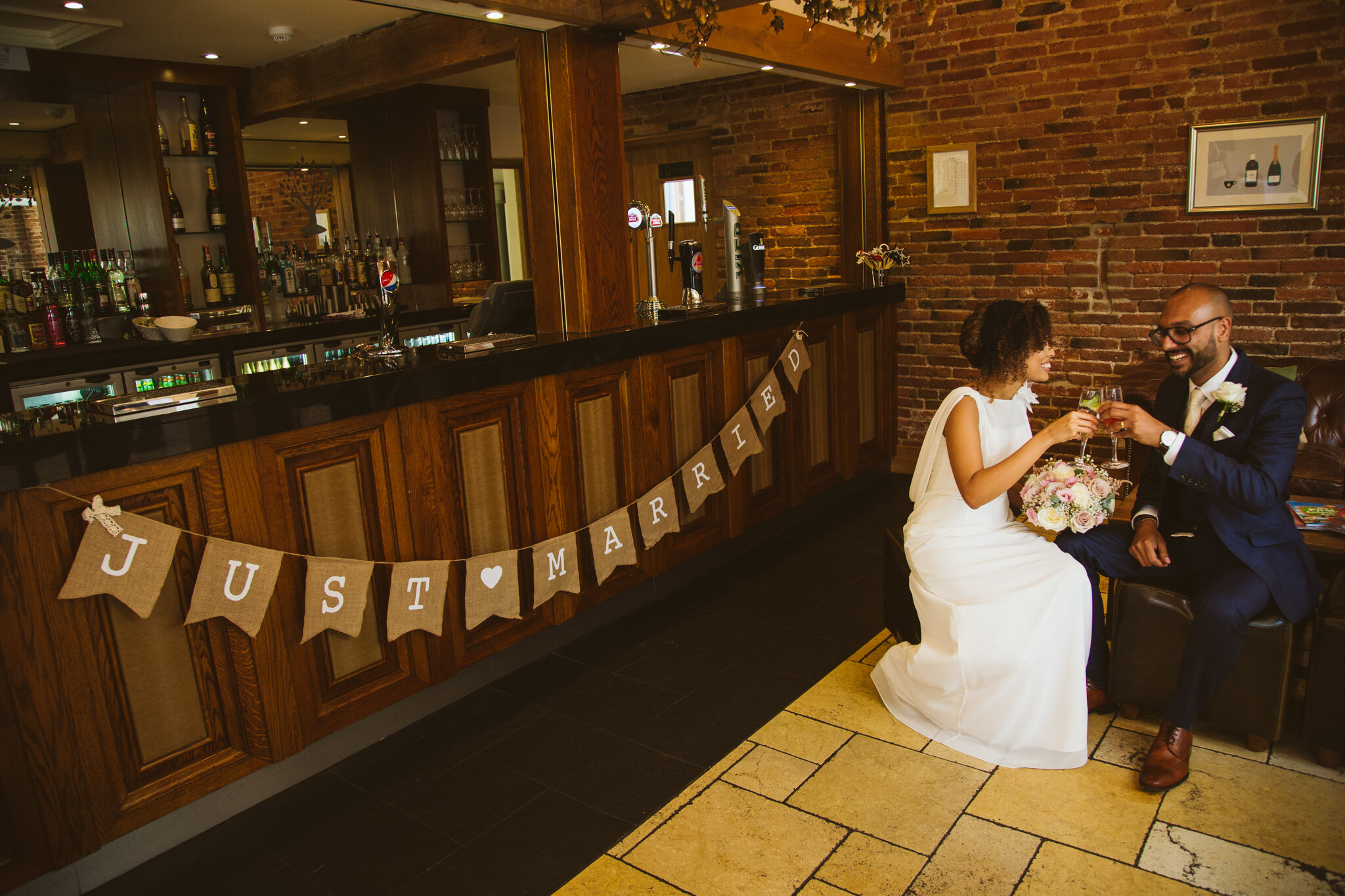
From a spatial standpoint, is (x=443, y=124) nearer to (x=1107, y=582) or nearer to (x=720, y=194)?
(x=720, y=194)

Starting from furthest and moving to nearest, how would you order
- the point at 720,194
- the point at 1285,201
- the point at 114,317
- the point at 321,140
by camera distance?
the point at 720,194
the point at 321,140
the point at 114,317
the point at 1285,201

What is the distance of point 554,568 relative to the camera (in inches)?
139

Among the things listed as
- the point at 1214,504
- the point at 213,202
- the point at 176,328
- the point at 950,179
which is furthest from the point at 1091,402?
the point at 213,202

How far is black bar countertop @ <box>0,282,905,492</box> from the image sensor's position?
2230 millimetres

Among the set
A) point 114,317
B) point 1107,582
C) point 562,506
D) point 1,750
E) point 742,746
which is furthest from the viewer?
point 114,317

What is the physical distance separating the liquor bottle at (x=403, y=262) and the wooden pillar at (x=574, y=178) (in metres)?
3.51

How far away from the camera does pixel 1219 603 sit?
2.60 metres

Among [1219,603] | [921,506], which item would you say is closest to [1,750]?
[921,506]

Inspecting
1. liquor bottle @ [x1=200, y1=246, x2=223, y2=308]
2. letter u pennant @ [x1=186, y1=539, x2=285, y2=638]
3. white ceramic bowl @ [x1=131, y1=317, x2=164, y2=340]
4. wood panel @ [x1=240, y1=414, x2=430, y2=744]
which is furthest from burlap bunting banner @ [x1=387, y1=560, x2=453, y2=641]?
liquor bottle @ [x1=200, y1=246, x2=223, y2=308]

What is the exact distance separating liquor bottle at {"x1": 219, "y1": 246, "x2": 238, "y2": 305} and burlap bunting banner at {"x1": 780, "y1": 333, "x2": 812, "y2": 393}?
3.92 m

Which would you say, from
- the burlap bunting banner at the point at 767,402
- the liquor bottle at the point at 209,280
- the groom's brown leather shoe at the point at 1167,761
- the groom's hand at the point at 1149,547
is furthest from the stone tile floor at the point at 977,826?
the liquor bottle at the point at 209,280

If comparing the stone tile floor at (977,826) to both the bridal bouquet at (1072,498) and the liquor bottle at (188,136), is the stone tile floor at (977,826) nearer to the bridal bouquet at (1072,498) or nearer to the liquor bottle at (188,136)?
the bridal bouquet at (1072,498)

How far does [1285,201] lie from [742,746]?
14.1ft

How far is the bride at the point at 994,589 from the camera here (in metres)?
2.73
